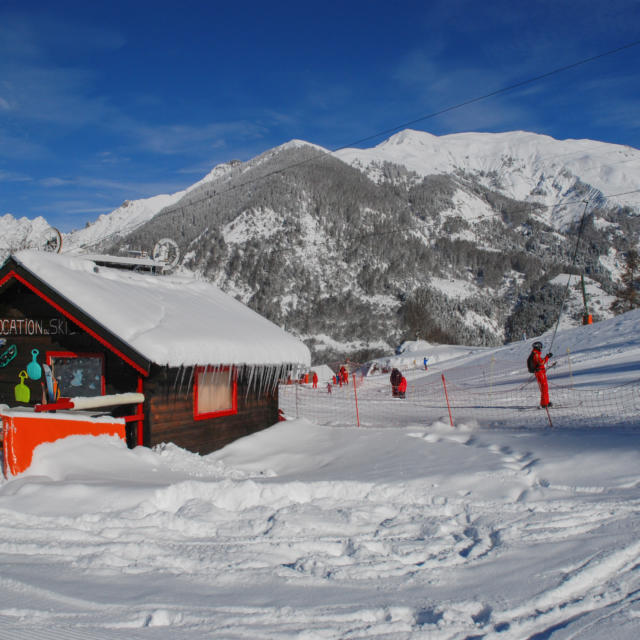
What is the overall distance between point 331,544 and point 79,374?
6.90m

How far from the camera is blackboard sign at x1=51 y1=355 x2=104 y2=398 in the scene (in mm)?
9828

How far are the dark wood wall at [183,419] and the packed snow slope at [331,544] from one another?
618 millimetres

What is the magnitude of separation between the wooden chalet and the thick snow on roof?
0.08ft

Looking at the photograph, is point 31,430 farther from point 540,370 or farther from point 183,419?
point 540,370

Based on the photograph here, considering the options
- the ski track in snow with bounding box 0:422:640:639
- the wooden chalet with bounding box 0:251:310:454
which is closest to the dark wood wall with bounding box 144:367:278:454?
the wooden chalet with bounding box 0:251:310:454

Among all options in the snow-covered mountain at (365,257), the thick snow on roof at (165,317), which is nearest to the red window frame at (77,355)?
the thick snow on roof at (165,317)

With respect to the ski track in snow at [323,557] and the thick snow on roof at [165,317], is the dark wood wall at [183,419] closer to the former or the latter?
the thick snow on roof at [165,317]

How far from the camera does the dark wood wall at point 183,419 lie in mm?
9375

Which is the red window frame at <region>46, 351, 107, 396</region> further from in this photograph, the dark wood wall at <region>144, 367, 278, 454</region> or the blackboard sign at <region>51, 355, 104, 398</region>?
the dark wood wall at <region>144, 367, 278, 454</region>

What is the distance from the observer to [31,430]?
7.29 m

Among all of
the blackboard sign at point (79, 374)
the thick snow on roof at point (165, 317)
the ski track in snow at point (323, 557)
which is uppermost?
the thick snow on roof at point (165, 317)

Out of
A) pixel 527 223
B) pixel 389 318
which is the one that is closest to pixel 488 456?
pixel 389 318

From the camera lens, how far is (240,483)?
6.67 metres

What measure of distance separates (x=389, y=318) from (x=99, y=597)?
104656mm
